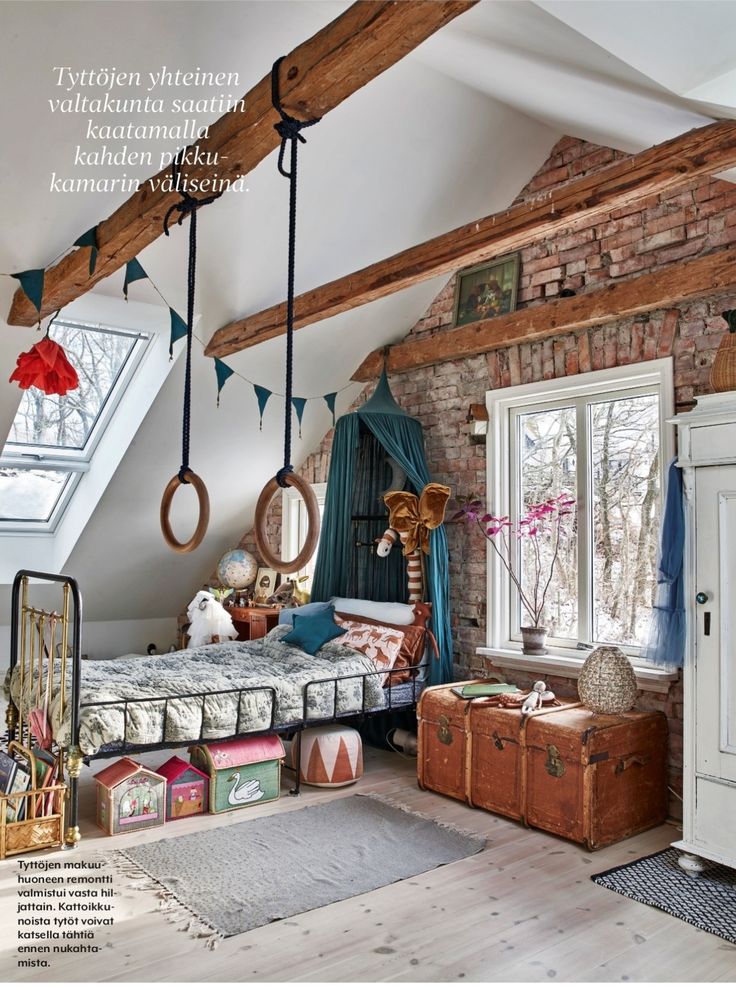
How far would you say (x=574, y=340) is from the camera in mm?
4512

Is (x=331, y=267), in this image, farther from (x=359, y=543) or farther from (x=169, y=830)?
(x=169, y=830)

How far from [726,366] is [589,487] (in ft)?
4.20

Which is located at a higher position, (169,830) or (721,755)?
(721,755)

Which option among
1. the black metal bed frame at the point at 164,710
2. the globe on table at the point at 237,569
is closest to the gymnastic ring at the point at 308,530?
the black metal bed frame at the point at 164,710

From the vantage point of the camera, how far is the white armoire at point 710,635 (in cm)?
316

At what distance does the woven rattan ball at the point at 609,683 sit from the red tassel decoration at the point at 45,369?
9.44 feet

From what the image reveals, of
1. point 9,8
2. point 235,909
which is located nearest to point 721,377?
point 235,909

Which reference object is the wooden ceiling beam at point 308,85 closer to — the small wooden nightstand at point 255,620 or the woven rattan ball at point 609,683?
the woven rattan ball at point 609,683

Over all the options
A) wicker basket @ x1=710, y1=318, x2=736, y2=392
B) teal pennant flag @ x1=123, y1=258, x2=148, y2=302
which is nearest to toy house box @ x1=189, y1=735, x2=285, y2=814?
teal pennant flag @ x1=123, y1=258, x2=148, y2=302

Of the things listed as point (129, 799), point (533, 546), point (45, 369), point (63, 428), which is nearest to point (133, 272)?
point (45, 369)

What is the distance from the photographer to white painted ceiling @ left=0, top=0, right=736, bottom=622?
275cm

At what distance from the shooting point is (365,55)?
214 cm

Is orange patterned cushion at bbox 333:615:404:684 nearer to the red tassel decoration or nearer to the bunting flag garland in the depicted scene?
the bunting flag garland

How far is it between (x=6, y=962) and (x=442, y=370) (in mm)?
4045
